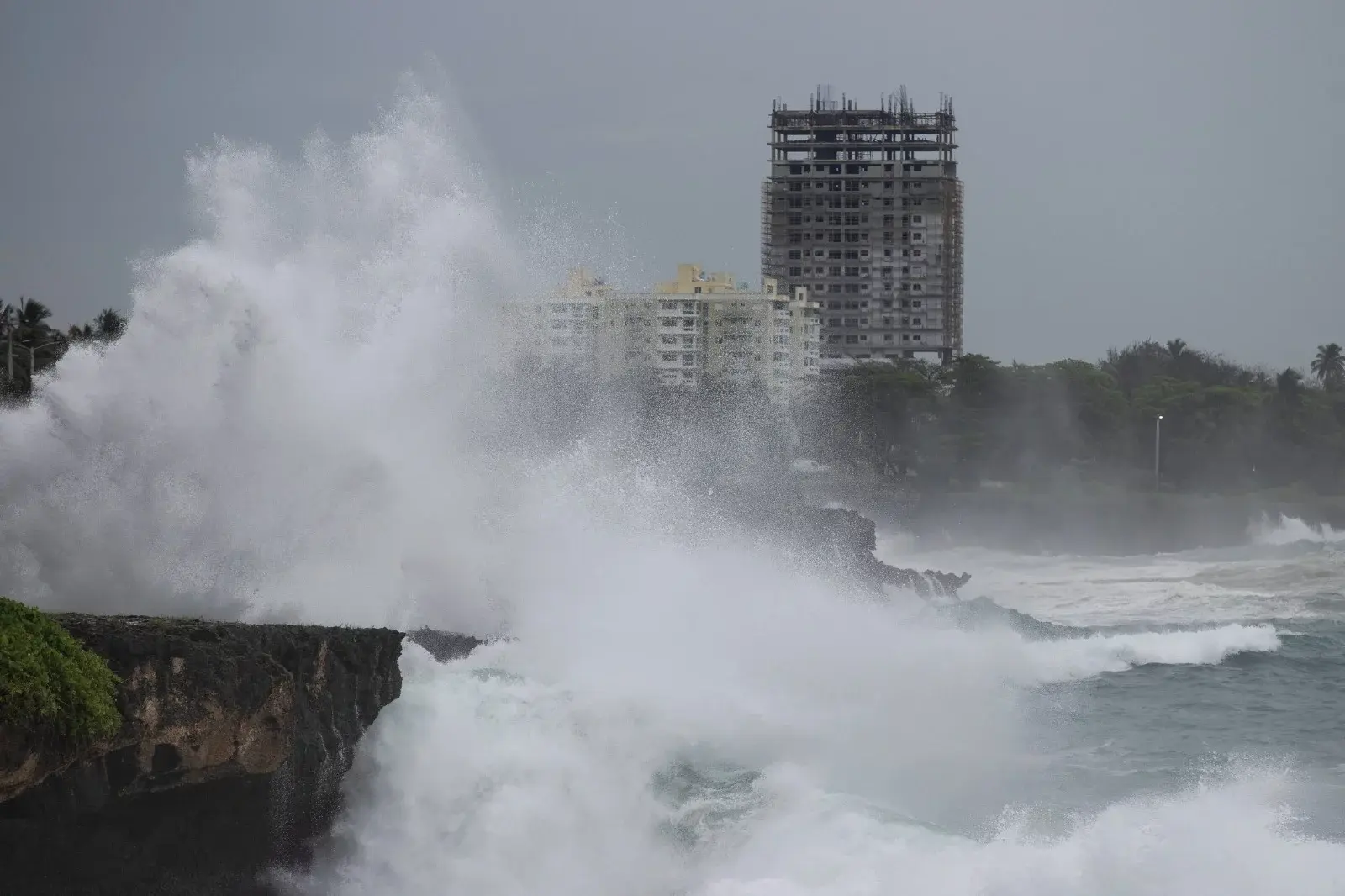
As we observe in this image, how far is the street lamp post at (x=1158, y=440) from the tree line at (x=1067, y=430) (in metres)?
0.11

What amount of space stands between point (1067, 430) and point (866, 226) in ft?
143

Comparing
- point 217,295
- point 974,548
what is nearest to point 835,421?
point 974,548

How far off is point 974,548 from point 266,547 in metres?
46.4

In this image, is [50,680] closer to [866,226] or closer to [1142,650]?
[1142,650]

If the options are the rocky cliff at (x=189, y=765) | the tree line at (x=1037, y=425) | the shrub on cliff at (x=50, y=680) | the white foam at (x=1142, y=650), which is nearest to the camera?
the shrub on cliff at (x=50, y=680)

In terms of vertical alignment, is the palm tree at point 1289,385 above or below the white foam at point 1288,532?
above

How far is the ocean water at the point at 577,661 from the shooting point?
1507 centimetres

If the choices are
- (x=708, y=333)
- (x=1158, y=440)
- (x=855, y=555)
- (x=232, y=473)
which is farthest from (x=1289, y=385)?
(x=232, y=473)

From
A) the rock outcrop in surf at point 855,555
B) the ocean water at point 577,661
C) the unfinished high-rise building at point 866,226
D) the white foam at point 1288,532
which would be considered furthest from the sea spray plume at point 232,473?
the unfinished high-rise building at point 866,226

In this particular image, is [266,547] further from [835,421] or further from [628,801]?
[835,421]

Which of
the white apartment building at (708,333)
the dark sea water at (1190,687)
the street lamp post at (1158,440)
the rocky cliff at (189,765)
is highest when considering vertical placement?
the white apartment building at (708,333)

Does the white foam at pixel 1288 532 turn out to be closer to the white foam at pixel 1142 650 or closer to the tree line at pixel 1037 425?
the tree line at pixel 1037 425

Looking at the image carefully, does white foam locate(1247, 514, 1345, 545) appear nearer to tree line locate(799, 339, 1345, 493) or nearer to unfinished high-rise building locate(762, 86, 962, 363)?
tree line locate(799, 339, 1345, 493)

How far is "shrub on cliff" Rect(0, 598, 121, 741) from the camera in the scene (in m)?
11.4
